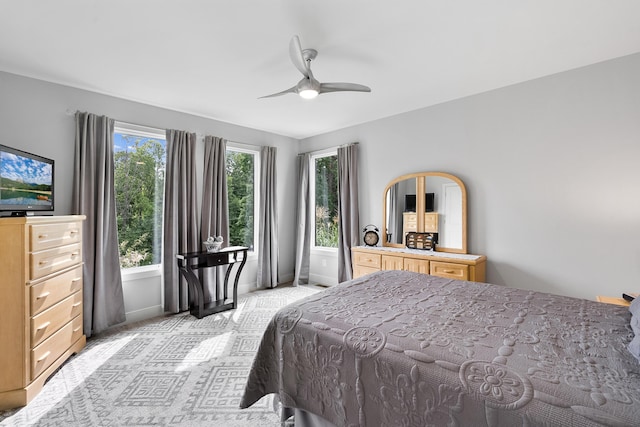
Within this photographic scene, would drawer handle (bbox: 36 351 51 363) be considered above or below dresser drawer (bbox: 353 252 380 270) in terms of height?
below

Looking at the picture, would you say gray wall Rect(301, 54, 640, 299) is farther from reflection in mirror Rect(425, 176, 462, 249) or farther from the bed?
the bed

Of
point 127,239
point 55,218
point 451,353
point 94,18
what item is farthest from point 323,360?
point 127,239

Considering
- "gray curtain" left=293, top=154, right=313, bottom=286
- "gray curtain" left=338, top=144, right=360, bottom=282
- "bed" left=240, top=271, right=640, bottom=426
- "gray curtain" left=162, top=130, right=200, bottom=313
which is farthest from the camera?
"gray curtain" left=293, top=154, right=313, bottom=286

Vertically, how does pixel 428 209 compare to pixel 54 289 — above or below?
above

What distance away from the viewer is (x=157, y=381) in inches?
88.4

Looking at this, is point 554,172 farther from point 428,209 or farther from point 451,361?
point 451,361

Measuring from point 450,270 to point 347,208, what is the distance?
185cm

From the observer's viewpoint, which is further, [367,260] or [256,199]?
[256,199]

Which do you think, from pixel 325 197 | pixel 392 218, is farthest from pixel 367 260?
pixel 325 197

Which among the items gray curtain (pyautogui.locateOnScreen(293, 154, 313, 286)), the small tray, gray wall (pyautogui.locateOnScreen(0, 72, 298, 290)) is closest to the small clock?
the small tray

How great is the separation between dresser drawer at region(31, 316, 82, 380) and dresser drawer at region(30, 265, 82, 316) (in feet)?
0.90

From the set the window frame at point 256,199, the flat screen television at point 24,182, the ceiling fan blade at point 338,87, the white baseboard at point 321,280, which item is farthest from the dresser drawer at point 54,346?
the white baseboard at point 321,280

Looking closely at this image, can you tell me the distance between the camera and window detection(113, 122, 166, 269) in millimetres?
3430

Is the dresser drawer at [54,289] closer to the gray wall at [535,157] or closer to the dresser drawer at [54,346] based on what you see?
the dresser drawer at [54,346]
